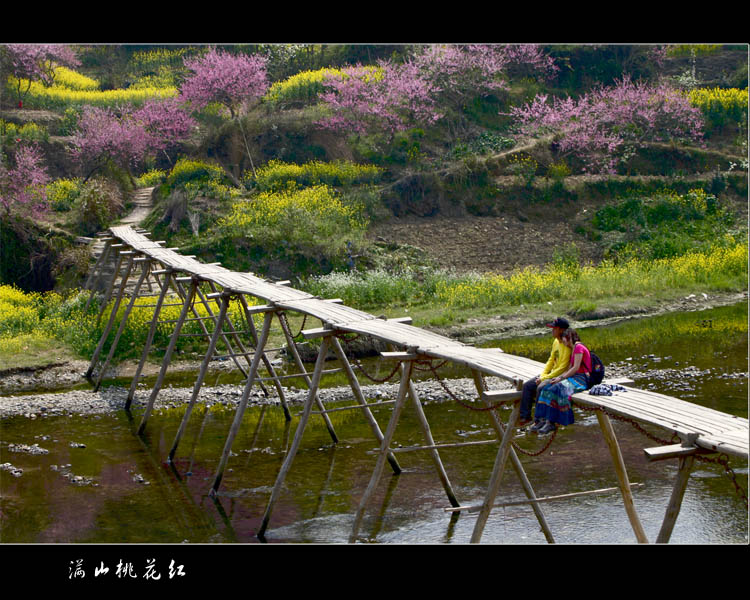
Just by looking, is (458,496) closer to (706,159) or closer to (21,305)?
(21,305)

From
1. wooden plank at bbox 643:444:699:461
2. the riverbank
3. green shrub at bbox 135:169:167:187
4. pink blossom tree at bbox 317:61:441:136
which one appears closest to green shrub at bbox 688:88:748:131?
pink blossom tree at bbox 317:61:441:136

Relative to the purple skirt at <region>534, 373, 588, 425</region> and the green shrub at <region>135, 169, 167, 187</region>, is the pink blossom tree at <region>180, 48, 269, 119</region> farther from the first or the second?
the purple skirt at <region>534, 373, 588, 425</region>

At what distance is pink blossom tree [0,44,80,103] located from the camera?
41.2 meters

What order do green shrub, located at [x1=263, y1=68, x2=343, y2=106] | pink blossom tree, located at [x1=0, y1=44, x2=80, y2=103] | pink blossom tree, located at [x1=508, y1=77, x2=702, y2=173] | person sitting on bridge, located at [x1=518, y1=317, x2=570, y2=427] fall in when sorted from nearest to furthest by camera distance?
1. person sitting on bridge, located at [x1=518, y1=317, x2=570, y2=427]
2. pink blossom tree, located at [x1=508, y1=77, x2=702, y2=173]
3. green shrub, located at [x1=263, y1=68, x2=343, y2=106]
4. pink blossom tree, located at [x1=0, y1=44, x2=80, y2=103]

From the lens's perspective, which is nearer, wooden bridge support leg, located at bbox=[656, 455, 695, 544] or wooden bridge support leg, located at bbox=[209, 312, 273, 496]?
wooden bridge support leg, located at bbox=[656, 455, 695, 544]

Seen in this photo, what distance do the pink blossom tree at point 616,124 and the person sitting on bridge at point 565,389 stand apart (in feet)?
92.8

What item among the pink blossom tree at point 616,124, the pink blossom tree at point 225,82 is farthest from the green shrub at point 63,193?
the pink blossom tree at point 616,124

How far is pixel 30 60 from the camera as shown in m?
41.8

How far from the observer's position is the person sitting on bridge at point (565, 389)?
9219mm

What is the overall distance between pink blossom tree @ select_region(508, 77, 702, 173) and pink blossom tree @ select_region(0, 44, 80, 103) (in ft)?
72.1

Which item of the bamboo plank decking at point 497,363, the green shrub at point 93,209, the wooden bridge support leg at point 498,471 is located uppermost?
the bamboo plank decking at point 497,363

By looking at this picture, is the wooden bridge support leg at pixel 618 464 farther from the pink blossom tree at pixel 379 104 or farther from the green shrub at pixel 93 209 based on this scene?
the pink blossom tree at pixel 379 104

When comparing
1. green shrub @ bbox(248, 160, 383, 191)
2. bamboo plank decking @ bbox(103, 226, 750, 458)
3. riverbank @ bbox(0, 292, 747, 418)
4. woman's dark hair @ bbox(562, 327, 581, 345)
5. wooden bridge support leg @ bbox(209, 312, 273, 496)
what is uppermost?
woman's dark hair @ bbox(562, 327, 581, 345)

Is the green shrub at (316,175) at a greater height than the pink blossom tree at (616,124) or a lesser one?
lesser
